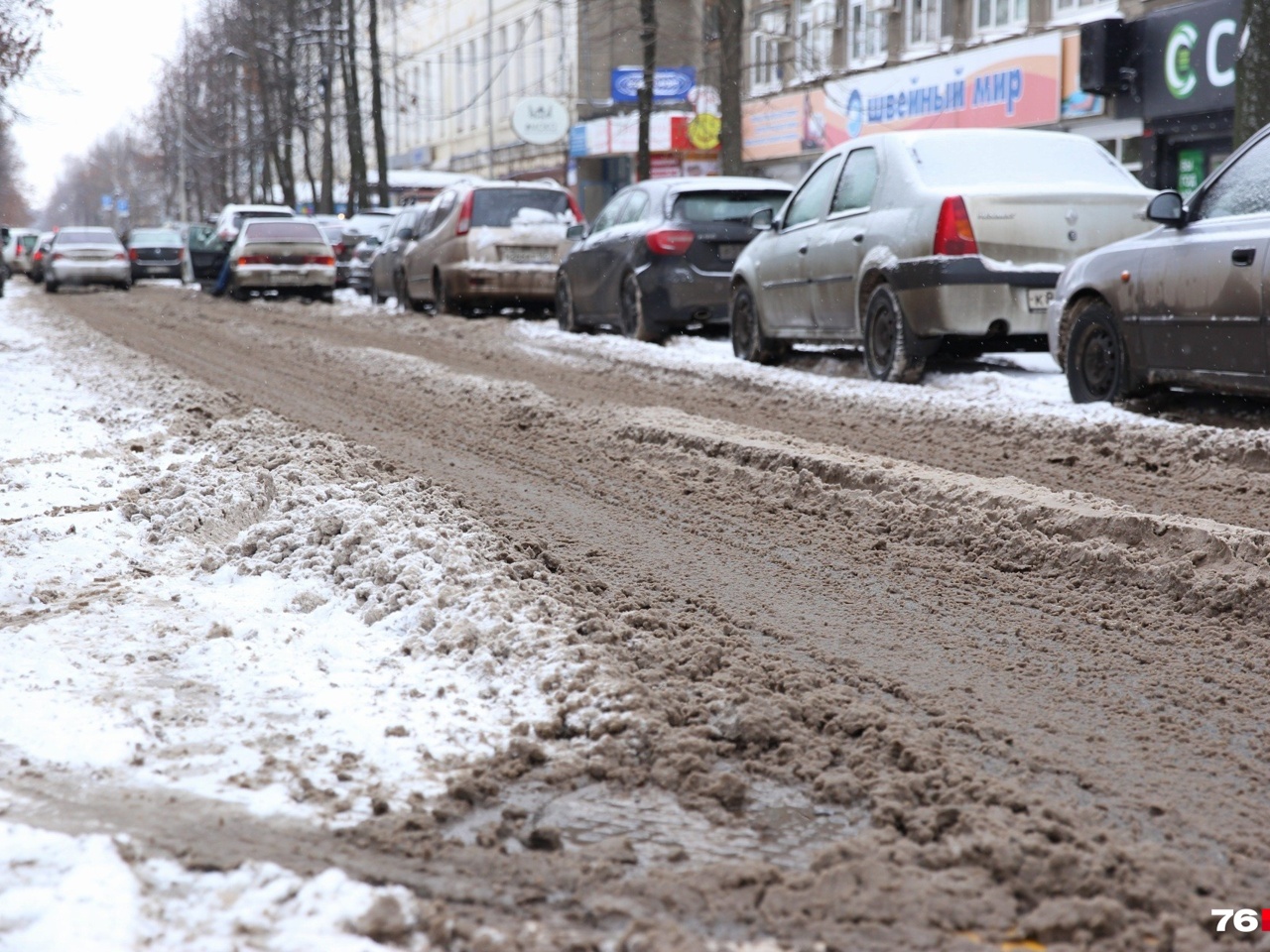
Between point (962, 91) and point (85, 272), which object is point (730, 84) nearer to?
point (962, 91)

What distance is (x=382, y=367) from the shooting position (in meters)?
11.6

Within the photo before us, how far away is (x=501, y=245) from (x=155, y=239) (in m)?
25.2

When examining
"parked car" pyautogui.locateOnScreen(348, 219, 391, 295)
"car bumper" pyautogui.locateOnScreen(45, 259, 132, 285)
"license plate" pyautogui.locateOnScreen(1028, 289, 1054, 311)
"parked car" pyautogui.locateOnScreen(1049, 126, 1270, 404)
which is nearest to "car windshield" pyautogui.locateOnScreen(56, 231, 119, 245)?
"car bumper" pyautogui.locateOnScreen(45, 259, 132, 285)

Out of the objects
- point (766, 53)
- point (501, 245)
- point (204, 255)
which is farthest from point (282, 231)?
point (766, 53)

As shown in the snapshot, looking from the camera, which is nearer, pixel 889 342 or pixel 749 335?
pixel 889 342

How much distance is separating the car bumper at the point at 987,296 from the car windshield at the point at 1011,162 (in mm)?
659

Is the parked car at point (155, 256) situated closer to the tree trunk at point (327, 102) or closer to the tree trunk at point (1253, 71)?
the tree trunk at point (327, 102)

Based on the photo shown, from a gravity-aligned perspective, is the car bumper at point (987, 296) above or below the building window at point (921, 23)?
below

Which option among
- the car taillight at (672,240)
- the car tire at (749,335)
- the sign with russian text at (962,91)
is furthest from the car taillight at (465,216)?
the sign with russian text at (962,91)

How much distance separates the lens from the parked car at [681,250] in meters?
13.5

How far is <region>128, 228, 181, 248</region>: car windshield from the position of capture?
131 feet

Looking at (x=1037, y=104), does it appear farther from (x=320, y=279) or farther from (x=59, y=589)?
(x=59, y=589)

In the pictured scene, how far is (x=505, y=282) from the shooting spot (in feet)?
59.6

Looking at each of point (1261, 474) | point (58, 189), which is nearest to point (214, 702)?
point (1261, 474)
